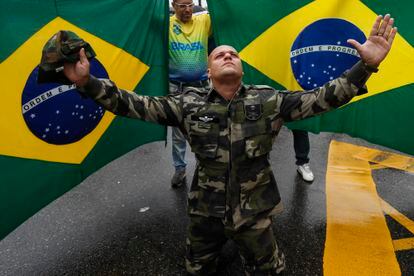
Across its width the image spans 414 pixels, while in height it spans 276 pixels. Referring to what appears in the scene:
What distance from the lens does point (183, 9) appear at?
3.22 meters

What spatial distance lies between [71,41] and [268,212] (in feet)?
4.95

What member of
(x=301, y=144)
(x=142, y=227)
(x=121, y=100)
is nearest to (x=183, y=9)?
(x=121, y=100)

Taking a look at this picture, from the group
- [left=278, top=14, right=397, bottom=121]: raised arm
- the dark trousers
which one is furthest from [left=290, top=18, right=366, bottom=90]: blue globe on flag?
[left=278, top=14, right=397, bottom=121]: raised arm

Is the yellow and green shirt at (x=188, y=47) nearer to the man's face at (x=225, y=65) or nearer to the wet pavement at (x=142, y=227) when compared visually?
the man's face at (x=225, y=65)

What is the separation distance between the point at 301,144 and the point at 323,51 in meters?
1.12

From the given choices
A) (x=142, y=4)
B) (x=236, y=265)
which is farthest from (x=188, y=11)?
(x=236, y=265)

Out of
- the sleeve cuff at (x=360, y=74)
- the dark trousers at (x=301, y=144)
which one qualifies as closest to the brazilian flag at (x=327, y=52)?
the dark trousers at (x=301, y=144)

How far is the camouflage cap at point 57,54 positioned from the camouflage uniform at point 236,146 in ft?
0.91

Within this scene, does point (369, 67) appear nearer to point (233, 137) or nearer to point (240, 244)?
point (233, 137)

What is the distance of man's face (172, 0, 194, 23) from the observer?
126 inches

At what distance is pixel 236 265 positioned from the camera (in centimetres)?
264

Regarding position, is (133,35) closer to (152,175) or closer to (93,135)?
(93,135)

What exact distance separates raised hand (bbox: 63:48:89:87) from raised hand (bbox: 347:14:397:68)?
1.40 meters

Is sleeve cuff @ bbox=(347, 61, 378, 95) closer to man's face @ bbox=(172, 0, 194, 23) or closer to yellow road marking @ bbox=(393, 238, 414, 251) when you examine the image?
yellow road marking @ bbox=(393, 238, 414, 251)
